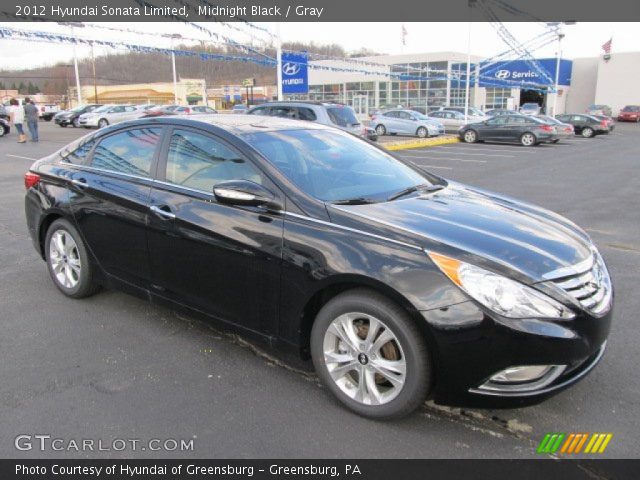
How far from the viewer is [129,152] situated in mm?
4078

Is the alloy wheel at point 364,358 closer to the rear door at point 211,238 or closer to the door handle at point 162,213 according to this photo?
the rear door at point 211,238

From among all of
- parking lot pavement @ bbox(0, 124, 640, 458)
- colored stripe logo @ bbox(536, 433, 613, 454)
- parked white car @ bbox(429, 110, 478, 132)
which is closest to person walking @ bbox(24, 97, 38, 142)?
parking lot pavement @ bbox(0, 124, 640, 458)

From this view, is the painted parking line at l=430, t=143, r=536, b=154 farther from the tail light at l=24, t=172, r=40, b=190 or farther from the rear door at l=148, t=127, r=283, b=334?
the rear door at l=148, t=127, r=283, b=334

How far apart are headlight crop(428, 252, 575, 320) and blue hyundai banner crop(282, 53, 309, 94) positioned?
17925mm

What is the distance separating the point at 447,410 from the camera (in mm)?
2990

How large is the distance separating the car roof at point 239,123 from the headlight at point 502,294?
5.80 feet

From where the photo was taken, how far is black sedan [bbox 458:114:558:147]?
23.5 meters

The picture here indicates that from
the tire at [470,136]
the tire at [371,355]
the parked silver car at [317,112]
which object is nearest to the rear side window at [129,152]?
the tire at [371,355]

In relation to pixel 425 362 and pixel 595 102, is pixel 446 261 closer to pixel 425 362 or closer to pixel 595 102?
pixel 425 362

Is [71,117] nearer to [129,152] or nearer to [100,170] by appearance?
[100,170]

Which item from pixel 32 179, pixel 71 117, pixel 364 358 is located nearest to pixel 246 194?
pixel 364 358

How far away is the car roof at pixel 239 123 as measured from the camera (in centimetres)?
367

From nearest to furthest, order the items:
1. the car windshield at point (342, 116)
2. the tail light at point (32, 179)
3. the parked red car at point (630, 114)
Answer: the tail light at point (32, 179), the car windshield at point (342, 116), the parked red car at point (630, 114)

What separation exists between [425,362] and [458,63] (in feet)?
176
